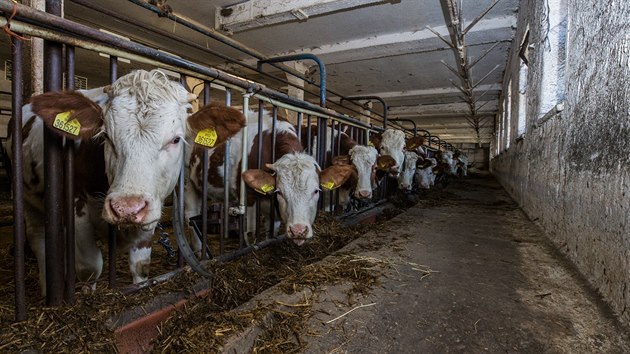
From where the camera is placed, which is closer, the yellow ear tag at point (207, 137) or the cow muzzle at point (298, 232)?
the yellow ear tag at point (207, 137)

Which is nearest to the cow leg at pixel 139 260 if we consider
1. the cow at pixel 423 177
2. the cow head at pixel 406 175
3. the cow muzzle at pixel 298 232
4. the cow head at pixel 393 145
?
the cow muzzle at pixel 298 232

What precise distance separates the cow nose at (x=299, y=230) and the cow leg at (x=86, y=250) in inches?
51.2

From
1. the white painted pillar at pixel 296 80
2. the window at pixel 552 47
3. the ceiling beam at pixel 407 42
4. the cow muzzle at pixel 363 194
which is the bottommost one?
the cow muzzle at pixel 363 194

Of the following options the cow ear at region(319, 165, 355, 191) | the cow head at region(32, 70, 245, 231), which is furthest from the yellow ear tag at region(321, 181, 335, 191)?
the cow head at region(32, 70, 245, 231)

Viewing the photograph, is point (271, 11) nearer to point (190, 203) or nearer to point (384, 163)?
point (384, 163)

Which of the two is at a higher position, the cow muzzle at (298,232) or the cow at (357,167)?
the cow at (357,167)

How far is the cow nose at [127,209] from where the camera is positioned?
136 centimetres

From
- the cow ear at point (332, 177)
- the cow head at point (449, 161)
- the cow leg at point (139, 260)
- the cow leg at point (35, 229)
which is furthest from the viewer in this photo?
the cow head at point (449, 161)

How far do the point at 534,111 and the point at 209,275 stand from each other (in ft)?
14.5

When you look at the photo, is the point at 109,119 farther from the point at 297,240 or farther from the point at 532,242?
the point at 532,242

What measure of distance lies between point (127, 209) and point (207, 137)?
702 millimetres

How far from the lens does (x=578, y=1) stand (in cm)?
261

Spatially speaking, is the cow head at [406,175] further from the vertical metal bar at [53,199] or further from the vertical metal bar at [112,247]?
the vertical metal bar at [53,199]

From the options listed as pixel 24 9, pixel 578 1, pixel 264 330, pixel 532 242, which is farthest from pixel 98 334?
pixel 578 1
